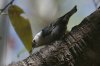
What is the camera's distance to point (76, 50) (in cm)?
77

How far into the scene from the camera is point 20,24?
82cm

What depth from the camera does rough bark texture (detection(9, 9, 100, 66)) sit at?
752 mm

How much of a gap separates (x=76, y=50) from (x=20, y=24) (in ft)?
0.62

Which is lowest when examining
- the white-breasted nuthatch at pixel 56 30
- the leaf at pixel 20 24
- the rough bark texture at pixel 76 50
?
the rough bark texture at pixel 76 50

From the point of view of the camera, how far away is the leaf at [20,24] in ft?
2.70

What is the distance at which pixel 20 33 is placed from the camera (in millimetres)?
834

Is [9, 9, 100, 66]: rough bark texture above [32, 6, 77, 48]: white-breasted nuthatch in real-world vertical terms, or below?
below

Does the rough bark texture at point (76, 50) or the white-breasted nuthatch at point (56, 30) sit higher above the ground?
the white-breasted nuthatch at point (56, 30)

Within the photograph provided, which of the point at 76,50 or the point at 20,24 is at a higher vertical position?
the point at 20,24

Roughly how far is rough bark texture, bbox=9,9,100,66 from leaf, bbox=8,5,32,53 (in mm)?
63

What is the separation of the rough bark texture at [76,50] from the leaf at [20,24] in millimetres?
63

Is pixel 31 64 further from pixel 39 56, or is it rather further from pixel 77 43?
pixel 77 43

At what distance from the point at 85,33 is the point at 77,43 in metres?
0.04

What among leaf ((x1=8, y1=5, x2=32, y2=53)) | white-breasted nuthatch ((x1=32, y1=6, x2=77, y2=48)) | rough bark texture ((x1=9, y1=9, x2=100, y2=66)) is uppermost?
leaf ((x1=8, y1=5, x2=32, y2=53))
